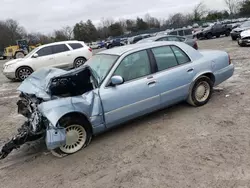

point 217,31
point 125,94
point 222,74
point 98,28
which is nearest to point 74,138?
point 125,94

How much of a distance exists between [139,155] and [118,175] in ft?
1.79

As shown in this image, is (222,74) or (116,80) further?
(222,74)

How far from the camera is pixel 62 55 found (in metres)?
12.6

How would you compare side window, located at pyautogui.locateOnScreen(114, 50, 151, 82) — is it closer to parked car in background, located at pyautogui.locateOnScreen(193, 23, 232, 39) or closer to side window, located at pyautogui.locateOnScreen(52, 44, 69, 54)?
side window, located at pyautogui.locateOnScreen(52, 44, 69, 54)

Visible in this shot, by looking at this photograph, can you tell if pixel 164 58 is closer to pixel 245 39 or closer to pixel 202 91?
pixel 202 91

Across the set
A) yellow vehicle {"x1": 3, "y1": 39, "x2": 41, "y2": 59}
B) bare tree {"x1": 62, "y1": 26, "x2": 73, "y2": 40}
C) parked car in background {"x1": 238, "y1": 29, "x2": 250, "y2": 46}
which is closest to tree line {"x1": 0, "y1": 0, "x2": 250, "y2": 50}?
bare tree {"x1": 62, "y1": 26, "x2": 73, "y2": 40}

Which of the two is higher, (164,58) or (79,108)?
(164,58)

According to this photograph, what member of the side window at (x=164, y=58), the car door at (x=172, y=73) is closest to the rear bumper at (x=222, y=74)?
the car door at (x=172, y=73)

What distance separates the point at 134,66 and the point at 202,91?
1788 mm

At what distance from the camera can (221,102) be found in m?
5.71

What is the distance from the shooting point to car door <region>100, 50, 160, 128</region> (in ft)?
14.3

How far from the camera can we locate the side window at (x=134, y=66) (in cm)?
461

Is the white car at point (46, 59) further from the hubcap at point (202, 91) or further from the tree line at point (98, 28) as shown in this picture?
the tree line at point (98, 28)

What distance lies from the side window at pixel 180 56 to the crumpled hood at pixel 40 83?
228cm
